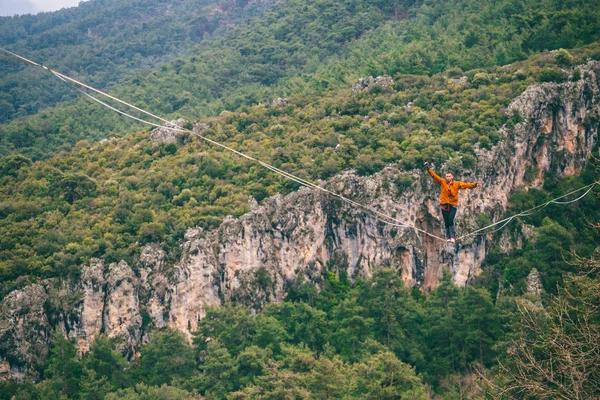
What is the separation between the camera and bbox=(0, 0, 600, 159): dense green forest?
78.6 meters

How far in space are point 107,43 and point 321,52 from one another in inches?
3013

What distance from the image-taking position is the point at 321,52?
371 ft

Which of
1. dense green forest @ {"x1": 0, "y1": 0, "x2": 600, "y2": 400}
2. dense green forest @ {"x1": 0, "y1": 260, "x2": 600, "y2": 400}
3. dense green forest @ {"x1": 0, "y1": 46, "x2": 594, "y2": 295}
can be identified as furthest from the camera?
dense green forest @ {"x1": 0, "y1": 46, "x2": 594, "y2": 295}

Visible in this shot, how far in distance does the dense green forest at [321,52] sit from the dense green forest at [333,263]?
1.25ft

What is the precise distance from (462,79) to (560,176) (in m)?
12.4

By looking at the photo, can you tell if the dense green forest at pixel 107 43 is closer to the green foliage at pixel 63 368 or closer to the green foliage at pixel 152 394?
the green foliage at pixel 63 368

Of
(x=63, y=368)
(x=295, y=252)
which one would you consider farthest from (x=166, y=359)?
(x=295, y=252)

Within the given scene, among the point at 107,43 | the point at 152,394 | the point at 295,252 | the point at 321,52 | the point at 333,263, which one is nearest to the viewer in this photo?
the point at 152,394

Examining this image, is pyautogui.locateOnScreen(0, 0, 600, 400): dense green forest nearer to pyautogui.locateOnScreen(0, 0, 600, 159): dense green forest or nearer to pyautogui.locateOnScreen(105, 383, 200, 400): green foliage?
pyautogui.locateOnScreen(105, 383, 200, 400): green foliage

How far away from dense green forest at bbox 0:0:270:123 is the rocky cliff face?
A: 280 feet

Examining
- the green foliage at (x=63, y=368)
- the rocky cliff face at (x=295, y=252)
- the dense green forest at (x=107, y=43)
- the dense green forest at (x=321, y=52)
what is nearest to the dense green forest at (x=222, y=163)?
the rocky cliff face at (x=295, y=252)

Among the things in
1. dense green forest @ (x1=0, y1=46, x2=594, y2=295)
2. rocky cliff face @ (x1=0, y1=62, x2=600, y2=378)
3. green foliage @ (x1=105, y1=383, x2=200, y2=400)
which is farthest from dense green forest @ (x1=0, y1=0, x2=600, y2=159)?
green foliage @ (x1=105, y1=383, x2=200, y2=400)

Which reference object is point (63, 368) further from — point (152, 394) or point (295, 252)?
point (295, 252)

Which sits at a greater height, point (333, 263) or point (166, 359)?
point (333, 263)
